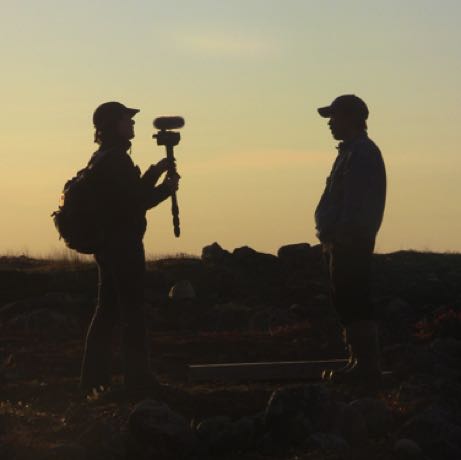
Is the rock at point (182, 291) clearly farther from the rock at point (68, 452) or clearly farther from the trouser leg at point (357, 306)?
the rock at point (68, 452)

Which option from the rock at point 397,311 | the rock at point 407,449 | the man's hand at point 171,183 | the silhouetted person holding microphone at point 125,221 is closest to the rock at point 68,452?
the silhouetted person holding microphone at point 125,221

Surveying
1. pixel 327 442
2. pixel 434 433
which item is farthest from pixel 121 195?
pixel 434 433

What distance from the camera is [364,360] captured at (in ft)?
41.2

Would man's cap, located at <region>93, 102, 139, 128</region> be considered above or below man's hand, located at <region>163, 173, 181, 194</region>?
above

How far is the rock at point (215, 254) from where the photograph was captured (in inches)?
1089

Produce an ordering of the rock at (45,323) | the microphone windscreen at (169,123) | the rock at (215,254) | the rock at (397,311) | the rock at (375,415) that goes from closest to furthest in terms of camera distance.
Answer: the rock at (375,415), the microphone windscreen at (169,123), the rock at (45,323), the rock at (397,311), the rock at (215,254)

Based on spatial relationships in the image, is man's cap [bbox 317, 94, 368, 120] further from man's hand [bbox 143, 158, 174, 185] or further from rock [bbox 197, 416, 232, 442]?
rock [bbox 197, 416, 232, 442]

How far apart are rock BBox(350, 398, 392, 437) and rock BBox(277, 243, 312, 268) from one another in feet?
53.5

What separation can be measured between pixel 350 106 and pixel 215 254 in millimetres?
15547

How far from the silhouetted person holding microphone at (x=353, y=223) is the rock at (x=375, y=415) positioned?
5.37 ft

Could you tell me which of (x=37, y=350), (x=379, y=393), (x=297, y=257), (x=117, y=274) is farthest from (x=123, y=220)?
(x=297, y=257)

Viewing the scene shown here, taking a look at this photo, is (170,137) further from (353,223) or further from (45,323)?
(45,323)

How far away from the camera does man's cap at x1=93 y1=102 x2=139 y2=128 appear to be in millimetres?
12102

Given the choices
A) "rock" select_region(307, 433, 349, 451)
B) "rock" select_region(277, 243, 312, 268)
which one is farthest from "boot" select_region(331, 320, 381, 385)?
"rock" select_region(277, 243, 312, 268)
